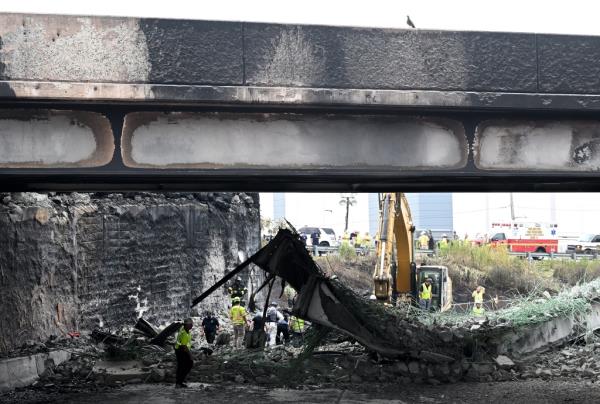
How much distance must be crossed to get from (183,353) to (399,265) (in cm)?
1279

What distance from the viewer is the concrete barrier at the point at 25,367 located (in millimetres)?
15227

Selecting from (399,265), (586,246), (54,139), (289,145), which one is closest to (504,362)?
(289,145)

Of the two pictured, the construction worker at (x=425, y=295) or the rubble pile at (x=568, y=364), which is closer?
the rubble pile at (x=568, y=364)

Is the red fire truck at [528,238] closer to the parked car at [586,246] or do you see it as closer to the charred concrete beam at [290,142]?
the parked car at [586,246]

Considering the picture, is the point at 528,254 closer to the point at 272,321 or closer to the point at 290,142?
the point at 272,321

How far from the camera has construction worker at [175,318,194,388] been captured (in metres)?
14.9

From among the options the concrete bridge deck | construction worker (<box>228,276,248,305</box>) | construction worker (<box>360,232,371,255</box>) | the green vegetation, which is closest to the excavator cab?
construction worker (<box>228,276,248,305</box>)

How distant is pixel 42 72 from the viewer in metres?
9.35

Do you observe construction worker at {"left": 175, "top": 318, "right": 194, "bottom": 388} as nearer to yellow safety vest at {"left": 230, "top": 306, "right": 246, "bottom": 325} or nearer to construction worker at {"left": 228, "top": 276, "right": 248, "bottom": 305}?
yellow safety vest at {"left": 230, "top": 306, "right": 246, "bottom": 325}

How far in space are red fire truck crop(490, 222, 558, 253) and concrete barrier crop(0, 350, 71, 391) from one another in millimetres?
39373

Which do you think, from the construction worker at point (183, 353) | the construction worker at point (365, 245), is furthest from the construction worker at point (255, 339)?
the construction worker at point (365, 245)

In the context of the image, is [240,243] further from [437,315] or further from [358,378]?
[358,378]

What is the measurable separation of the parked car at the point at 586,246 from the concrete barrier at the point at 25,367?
41.7 metres

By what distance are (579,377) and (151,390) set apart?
7.46 meters
